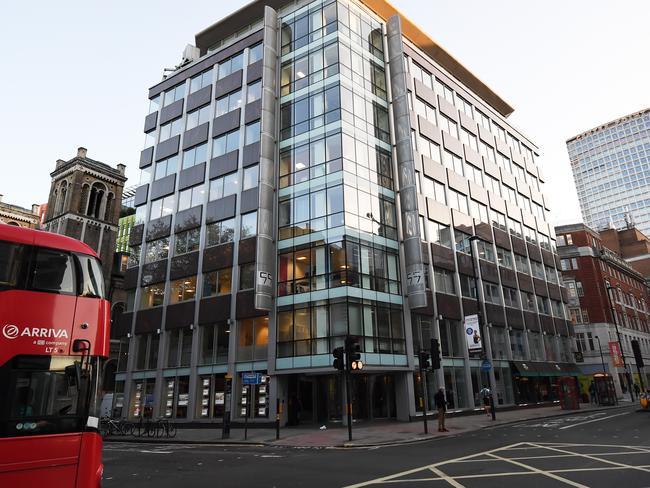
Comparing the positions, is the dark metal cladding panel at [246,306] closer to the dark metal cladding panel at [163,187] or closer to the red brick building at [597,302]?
the dark metal cladding panel at [163,187]

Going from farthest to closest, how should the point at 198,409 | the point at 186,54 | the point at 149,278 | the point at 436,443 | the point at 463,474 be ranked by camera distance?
the point at 186,54 → the point at 149,278 → the point at 198,409 → the point at 436,443 → the point at 463,474

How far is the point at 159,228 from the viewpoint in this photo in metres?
38.8

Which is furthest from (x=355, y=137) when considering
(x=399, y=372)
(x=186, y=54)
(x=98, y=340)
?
(x=98, y=340)

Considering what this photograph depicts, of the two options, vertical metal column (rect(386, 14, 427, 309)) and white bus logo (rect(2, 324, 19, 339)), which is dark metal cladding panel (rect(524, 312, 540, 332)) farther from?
white bus logo (rect(2, 324, 19, 339))

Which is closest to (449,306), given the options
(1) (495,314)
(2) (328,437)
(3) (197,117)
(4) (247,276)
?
(1) (495,314)

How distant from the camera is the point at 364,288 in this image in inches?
1113

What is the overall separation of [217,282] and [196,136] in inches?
559

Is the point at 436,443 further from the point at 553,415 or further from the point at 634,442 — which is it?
the point at 553,415

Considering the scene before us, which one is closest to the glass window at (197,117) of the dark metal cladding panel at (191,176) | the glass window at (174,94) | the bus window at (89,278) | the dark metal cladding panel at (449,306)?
the glass window at (174,94)

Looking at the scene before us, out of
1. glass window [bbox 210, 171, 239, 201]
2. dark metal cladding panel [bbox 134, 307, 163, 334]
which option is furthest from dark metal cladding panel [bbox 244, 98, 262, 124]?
dark metal cladding panel [bbox 134, 307, 163, 334]

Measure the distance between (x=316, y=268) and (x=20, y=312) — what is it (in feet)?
72.7

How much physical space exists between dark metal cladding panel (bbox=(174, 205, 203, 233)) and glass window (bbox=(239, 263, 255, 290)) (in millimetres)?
6692

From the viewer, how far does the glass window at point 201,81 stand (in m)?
41.0

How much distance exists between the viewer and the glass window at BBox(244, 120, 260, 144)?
35.0 meters
